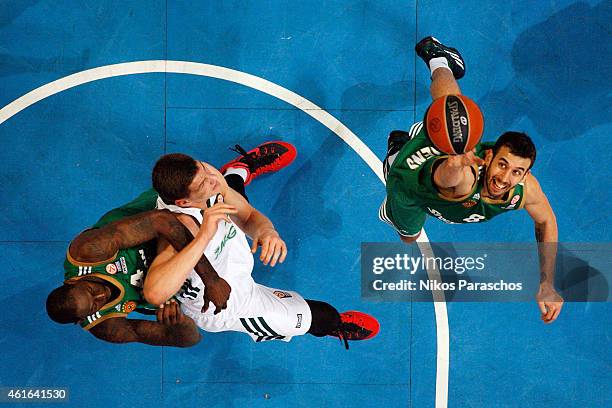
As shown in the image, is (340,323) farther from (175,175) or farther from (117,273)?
(175,175)

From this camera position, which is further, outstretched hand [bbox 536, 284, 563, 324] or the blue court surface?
the blue court surface

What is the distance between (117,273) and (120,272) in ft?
0.07

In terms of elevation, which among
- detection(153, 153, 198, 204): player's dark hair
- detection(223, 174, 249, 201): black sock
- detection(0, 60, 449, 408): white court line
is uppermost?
detection(0, 60, 449, 408): white court line

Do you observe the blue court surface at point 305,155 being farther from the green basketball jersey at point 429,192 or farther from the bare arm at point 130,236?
the bare arm at point 130,236

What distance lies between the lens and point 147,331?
15.8 ft

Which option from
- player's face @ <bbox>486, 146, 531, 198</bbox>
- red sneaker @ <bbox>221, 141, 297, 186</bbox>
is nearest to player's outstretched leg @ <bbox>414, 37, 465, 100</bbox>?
player's face @ <bbox>486, 146, 531, 198</bbox>

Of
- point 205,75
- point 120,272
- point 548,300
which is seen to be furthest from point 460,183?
point 205,75

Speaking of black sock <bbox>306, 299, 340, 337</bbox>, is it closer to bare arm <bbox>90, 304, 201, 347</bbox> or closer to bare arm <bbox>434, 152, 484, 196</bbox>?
bare arm <bbox>90, 304, 201, 347</bbox>

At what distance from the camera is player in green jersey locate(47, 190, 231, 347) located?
3.89 metres

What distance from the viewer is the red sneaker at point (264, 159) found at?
574 cm

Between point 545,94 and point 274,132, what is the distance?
2839 mm

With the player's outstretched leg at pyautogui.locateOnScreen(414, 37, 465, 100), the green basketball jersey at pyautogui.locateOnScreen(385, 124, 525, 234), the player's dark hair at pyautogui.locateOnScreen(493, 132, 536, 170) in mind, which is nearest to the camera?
the player's dark hair at pyautogui.locateOnScreen(493, 132, 536, 170)

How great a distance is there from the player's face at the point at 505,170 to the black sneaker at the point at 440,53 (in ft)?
5.18

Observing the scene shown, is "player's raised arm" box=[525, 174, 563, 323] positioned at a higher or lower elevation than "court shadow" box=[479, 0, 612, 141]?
lower
